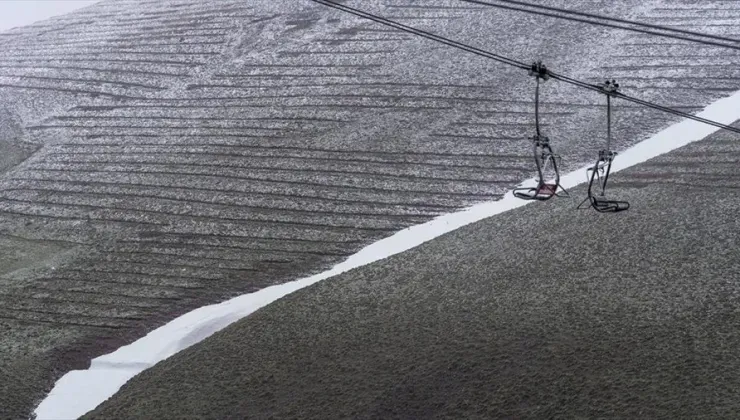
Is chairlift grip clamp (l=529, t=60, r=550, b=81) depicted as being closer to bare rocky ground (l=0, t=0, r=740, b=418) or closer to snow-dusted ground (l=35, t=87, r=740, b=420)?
snow-dusted ground (l=35, t=87, r=740, b=420)

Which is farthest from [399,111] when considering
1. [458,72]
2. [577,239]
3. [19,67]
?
[19,67]

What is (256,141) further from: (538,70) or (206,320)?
(538,70)

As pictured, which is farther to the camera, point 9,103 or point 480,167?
point 9,103

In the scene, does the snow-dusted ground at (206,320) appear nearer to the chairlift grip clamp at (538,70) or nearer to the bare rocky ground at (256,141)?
the bare rocky ground at (256,141)

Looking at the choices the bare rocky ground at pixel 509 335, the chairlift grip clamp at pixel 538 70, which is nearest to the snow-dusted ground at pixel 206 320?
the bare rocky ground at pixel 509 335

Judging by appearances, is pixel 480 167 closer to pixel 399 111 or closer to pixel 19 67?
pixel 399 111

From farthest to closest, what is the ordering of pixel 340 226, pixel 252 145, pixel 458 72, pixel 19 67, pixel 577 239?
pixel 19 67, pixel 458 72, pixel 252 145, pixel 340 226, pixel 577 239

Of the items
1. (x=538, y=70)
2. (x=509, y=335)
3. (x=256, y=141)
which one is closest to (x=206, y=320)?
(x=509, y=335)
